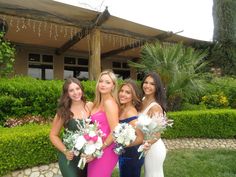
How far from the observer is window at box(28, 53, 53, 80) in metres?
15.2

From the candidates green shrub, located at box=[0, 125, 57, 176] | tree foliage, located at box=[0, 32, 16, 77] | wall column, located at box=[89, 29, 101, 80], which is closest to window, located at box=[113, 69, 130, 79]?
wall column, located at box=[89, 29, 101, 80]

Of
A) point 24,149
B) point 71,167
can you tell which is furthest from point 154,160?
point 24,149

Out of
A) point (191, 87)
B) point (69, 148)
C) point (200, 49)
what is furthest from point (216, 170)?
point (200, 49)

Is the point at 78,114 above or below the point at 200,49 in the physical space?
below

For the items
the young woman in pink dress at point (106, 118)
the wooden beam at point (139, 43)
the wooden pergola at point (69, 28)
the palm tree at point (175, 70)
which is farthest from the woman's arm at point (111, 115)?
the wooden beam at point (139, 43)

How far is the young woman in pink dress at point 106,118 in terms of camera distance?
3.30 m

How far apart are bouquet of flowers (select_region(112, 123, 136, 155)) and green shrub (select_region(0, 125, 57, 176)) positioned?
2.64 m

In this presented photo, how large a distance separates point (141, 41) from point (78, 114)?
9202 millimetres

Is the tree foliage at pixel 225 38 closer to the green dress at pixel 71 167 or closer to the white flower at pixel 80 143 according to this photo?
the green dress at pixel 71 167

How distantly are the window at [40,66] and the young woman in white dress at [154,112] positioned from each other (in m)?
12.1

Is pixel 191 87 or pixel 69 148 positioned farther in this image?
pixel 191 87

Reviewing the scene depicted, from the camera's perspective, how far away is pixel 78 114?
357 centimetres

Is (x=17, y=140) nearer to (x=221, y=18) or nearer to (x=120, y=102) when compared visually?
(x=120, y=102)

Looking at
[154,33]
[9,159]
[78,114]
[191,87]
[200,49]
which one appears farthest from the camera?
[200,49]
